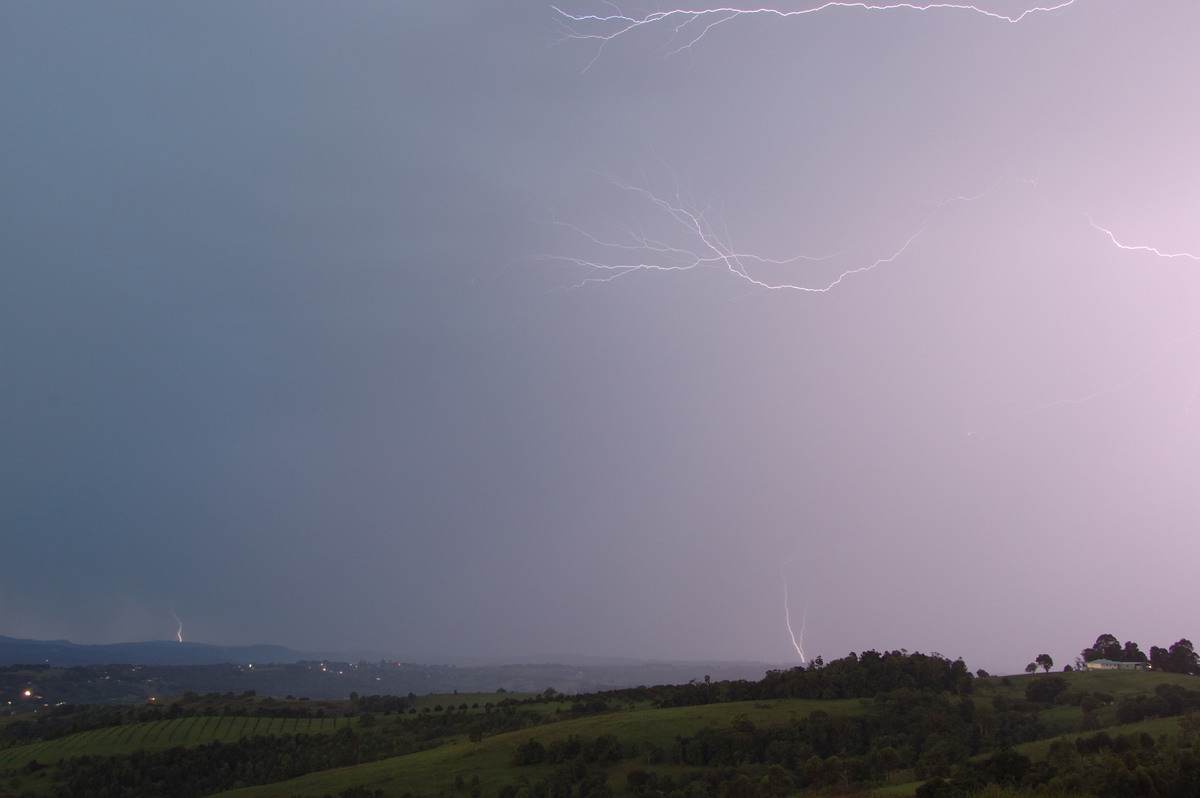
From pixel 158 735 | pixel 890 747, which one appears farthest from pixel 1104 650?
pixel 158 735

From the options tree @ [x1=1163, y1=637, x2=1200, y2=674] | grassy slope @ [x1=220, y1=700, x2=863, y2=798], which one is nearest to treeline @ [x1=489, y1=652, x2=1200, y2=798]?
grassy slope @ [x1=220, y1=700, x2=863, y2=798]

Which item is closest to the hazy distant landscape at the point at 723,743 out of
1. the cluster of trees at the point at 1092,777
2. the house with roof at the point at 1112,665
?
the cluster of trees at the point at 1092,777

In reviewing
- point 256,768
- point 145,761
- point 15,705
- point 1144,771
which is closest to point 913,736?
point 1144,771

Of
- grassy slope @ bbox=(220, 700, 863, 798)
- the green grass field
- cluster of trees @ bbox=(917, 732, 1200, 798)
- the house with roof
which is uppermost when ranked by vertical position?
cluster of trees @ bbox=(917, 732, 1200, 798)

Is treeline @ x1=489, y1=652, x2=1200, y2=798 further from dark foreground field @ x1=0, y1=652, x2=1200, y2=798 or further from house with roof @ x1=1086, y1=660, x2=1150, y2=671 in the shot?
house with roof @ x1=1086, y1=660, x2=1150, y2=671

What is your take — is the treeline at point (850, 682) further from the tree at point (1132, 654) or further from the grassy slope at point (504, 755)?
the tree at point (1132, 654)

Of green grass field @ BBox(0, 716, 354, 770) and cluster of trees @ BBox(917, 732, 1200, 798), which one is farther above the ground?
cluster of trees @ BBox(917, 732, 1200, 798)

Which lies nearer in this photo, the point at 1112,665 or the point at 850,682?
the point at 850,682

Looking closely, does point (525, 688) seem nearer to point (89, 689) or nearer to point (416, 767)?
point (89, 689)

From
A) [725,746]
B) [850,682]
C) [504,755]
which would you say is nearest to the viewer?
[725,746]

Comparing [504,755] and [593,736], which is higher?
[593,736]

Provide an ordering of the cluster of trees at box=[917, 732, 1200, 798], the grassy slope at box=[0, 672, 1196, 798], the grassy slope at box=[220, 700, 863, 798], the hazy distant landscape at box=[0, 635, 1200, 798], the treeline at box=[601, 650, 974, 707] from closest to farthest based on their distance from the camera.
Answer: the cluster of trees at box=[917, 732, 1200, 798], the hazy distant landscape at box=[0, 635, 1200, 798], the grassy slope at box=[0, 672, 1196, 798], the grassy slope at box=[220, 700, 863, 798], the treeline at box=[601, 650, 974, 707]

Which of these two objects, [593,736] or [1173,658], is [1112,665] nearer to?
[1173,658]

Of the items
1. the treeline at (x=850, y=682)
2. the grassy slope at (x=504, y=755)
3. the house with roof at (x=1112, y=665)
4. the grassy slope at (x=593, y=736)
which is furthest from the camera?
the house with roof at (x=1112, y=665)
